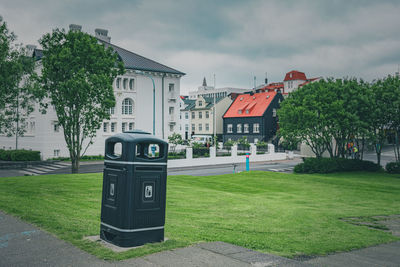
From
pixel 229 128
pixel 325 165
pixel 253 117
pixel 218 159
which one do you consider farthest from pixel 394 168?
Answer: pixel 229 128

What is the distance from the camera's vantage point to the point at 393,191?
20.9 meters

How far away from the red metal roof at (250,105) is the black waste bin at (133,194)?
62332 millimetres

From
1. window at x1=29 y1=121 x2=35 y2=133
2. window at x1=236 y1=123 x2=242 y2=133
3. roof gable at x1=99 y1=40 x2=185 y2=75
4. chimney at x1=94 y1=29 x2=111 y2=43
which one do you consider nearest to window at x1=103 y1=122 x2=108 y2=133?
roof gable at x1=99 y1=40 x2=185 y2=75

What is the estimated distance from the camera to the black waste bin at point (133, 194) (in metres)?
5.76

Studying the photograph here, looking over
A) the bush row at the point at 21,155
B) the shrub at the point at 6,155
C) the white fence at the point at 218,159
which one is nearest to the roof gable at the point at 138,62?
the white fence at the point at 218,159

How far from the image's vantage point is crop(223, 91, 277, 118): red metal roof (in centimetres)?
6862

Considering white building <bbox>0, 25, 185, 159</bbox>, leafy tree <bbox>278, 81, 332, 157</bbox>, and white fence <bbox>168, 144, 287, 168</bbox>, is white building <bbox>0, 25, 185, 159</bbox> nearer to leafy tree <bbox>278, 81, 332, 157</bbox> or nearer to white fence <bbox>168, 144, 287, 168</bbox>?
white fence <bbox>168, 144, 287, 168</bbox>

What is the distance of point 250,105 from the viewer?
7131 centimetres

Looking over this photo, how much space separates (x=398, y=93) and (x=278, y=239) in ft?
92.0

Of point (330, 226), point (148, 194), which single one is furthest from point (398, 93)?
point (148, 194)

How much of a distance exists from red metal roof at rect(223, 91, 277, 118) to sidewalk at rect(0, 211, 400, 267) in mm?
61901

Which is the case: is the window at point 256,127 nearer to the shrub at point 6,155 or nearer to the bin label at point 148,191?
the shrub at point 6,155

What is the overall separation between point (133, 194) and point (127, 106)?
41971mm

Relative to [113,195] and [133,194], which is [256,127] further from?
[133,194]
